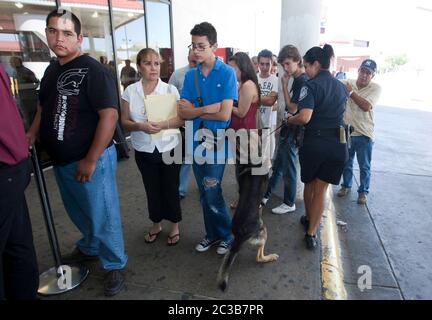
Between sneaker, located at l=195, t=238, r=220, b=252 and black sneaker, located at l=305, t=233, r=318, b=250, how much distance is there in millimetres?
884

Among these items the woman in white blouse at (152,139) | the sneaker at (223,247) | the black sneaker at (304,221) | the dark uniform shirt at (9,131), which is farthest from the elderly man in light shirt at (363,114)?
the dark uniform shirt at (9,131)

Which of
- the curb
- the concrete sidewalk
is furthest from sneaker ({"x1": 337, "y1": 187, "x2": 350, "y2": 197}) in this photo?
the concrete sidewalk

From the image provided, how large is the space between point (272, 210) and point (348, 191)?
1.54 meters

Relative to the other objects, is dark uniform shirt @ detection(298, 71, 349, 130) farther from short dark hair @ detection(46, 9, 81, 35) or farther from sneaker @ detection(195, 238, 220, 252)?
short dark hair @ detection(46, 9, 81, 35)

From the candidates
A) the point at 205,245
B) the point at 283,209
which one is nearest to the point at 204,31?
the point at 205,245

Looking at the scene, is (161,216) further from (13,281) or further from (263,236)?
(13,281)

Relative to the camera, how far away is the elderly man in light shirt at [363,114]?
3996 mm

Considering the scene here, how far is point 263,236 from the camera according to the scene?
2.69 metres

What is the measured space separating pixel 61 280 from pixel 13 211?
1.01 metres

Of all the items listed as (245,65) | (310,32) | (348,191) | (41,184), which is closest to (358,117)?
(348,191)

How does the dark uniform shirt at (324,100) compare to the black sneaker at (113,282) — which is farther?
the dark uniform shirt at (324,100)

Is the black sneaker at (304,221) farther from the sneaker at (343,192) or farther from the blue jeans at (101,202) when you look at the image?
the blue jeans at (101,202)

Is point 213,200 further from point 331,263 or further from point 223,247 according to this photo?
point 331,263

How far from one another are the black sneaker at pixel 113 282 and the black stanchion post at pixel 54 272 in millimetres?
270
